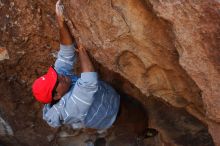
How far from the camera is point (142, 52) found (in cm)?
217

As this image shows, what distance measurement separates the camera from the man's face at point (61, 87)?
2332mm

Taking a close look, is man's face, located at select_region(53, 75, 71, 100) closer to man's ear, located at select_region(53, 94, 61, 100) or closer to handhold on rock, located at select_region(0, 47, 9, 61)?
man's ear, located at select_region(53, 94, 61, 100)

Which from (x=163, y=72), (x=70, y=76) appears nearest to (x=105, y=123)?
(x=70, y=76)

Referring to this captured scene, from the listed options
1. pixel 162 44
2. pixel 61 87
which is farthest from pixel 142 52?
pixel 61 87

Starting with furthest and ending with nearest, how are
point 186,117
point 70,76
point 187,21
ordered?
point 186,117
point 70,76
point 187,21

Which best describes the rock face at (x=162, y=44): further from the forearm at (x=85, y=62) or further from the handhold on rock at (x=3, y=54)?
the handhold on rock at (x=3, y=54)

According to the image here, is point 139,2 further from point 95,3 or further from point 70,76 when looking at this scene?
point 70,76

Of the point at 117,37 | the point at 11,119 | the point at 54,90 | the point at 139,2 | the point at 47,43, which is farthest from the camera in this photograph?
the point at 11,119

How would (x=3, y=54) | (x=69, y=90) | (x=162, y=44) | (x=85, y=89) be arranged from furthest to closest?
1. (x=3, y=54)
2. (x=69, y=90)
3. (x=85, y=89)
4. (x=162, y=44)

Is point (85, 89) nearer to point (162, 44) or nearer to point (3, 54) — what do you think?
point (162, 44)

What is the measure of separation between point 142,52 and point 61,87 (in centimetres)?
50

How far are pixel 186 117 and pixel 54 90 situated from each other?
35.0 inches

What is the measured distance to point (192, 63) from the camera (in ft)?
6.40

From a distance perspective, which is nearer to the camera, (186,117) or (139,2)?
(139,2)
